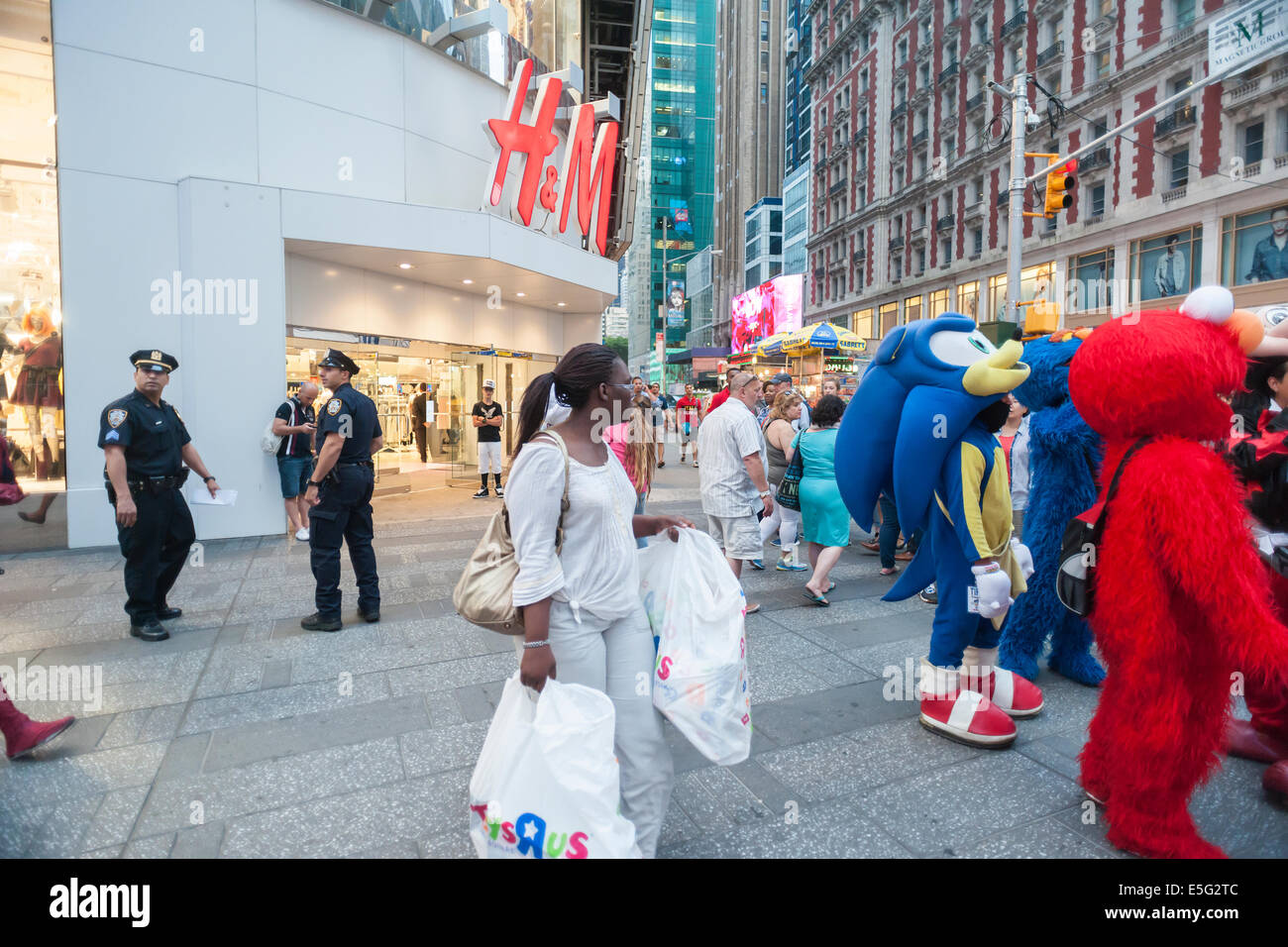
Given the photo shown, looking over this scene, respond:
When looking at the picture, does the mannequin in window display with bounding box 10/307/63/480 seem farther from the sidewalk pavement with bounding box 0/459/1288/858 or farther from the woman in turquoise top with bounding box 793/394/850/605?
the woman in turquoise top with bounding box 793/394/850/605

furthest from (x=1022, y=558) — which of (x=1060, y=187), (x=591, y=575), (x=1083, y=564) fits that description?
(x=1060, y=187)

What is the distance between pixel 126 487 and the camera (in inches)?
188

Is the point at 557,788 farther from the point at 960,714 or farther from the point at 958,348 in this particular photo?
the point at 958,348

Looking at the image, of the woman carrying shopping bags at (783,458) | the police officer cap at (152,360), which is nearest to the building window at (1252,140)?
the woman carrying shopping bags at (783,458)

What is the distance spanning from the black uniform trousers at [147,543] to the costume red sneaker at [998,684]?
5.20 m

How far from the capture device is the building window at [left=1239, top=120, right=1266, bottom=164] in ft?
71.1

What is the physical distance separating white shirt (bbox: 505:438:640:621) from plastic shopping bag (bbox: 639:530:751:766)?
0.14 meters

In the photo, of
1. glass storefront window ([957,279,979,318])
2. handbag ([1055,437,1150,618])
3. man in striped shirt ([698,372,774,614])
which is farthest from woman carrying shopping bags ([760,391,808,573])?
glass storefront window ([957,279,979,318])

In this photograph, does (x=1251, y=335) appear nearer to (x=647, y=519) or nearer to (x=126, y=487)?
(x=647, y=519)

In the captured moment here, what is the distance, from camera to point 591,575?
88.6 inches

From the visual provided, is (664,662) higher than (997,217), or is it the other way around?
(997,217)
